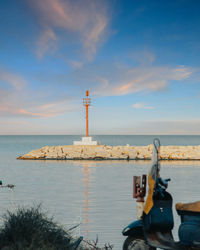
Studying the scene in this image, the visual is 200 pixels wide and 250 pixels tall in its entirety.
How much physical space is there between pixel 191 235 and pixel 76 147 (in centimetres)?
4506

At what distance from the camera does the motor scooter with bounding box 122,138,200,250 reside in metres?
4.98

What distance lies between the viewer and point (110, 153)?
159 ft

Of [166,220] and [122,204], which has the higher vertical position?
[166,220]

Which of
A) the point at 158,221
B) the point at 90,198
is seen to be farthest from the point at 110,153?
the point at 158,221

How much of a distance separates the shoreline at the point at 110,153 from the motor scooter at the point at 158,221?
41.0 metres

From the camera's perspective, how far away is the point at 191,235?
16.2 ft

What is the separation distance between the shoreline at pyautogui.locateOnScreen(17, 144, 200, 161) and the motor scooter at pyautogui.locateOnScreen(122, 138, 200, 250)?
4099cm

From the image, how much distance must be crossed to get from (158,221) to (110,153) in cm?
4318

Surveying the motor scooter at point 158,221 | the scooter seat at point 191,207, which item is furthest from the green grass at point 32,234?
the scooter seat at point 191,207

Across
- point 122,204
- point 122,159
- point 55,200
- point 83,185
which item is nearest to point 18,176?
point 83,185

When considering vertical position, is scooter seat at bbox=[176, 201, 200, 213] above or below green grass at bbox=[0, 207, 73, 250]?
above

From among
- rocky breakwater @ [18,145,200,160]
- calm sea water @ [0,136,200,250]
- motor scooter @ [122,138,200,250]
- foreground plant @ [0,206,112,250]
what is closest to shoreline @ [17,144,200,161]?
rocky breakwater @ [18,145,200,160]

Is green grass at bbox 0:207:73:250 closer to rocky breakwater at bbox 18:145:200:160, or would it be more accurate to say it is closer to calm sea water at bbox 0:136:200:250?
calm sea water at bbox 0:136:200:250

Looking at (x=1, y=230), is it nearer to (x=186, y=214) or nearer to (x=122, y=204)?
(x=186, y=214)
